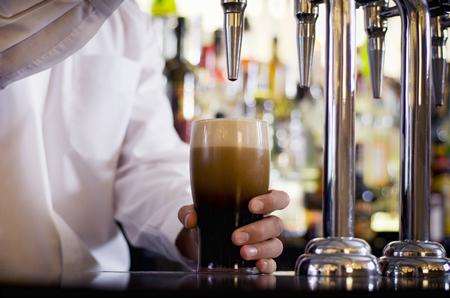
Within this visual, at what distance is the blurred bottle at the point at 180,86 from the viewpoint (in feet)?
9.75

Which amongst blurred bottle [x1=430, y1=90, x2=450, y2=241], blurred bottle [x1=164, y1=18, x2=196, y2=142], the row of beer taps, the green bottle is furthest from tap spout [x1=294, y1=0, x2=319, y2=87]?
blurred bottle [x1=430, y1=90, x2=450, y2=241]

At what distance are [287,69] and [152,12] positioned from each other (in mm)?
597

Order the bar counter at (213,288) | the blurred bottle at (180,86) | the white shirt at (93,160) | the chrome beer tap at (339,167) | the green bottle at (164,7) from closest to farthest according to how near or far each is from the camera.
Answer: the bar counter at (213,288) → the chrome beer tap at (339,167) → the white shirt at (93,160) → the blurred bottle at (180,86) → the green bottle at (164,7)

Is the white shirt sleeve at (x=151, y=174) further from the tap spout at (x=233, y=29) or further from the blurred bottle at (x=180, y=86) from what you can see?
the blurred bottle at (x=180, y=86)

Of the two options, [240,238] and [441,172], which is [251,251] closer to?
[240,238]

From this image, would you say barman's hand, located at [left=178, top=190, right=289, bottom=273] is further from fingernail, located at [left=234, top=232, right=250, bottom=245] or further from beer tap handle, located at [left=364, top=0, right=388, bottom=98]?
beer tap handle, located at [left=364, top=0, right=388, bottom=98]

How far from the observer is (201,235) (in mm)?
888

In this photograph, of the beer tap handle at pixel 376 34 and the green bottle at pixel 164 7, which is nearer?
the beer tap handle at pixel 376 34

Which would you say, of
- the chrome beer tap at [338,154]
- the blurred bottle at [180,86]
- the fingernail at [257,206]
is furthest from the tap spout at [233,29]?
the blurred bottle at [180,86]

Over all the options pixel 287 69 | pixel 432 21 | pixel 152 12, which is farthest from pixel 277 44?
pixel 432 21

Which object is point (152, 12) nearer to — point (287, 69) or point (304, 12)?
point (287, 69)

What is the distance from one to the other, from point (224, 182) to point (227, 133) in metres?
0.06

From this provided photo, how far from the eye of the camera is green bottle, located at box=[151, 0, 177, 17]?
10.4ft

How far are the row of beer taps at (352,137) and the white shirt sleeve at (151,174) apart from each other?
25.7 inches
